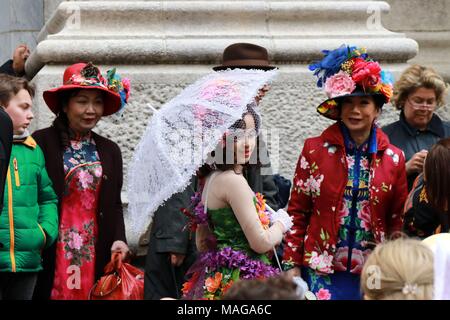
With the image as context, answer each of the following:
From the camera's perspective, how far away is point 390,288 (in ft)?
11.7

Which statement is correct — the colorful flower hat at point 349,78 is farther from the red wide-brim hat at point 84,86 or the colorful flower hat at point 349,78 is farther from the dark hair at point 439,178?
the red wide-brim hat at point 84,86

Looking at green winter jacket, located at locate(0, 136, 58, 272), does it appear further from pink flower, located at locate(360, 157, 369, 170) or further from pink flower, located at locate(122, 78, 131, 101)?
pink flower, located at locate(360, 157, 369, 170)

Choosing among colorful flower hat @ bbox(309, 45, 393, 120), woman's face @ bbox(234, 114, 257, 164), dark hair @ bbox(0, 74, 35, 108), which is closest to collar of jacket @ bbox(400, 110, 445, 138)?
colorful flower hat @ bbox(309, 45, 393, 120)

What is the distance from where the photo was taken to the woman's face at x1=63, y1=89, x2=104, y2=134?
20.0ft

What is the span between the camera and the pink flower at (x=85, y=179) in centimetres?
603

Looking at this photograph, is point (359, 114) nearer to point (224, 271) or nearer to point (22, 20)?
point (224, 271)

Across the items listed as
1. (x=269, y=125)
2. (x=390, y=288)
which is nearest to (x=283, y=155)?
(x=269, y=125)

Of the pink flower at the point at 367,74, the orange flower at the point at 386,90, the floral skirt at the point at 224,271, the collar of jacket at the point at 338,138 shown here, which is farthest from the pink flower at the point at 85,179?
the orange flower at the point at 386,90

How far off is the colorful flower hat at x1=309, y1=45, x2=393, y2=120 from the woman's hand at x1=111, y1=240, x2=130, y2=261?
48.6 inches

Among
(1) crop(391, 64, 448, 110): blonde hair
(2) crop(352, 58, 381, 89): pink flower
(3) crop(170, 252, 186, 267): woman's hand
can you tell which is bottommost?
(3) crop(170, 252, 186, 267): woman's hand

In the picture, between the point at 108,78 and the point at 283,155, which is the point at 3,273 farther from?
the point at 283,155

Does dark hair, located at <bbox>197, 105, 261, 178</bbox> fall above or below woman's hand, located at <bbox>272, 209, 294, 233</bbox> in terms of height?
above

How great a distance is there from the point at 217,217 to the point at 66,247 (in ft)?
3.56

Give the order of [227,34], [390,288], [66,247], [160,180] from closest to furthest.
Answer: [390,288] < [160,180] < [66,247] < [227,34]
